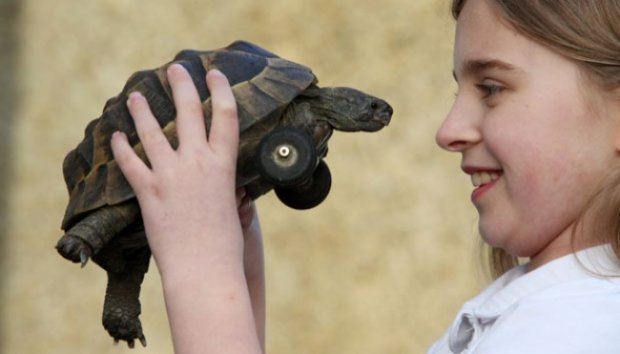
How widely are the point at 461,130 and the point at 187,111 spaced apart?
266 mm

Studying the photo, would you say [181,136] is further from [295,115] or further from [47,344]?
[47,344]

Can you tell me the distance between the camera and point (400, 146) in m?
4.03

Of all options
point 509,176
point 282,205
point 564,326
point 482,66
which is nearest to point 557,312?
point 564,326

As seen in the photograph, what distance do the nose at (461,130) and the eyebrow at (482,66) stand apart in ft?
0.11

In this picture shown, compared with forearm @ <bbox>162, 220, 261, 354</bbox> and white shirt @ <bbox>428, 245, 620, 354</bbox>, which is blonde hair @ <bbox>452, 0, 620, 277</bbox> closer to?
white shirt @ <bbox>428, 245, 620, 354</bbox>

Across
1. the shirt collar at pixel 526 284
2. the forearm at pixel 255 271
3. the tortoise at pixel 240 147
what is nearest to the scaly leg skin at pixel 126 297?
the tortoise at pixel 240 147

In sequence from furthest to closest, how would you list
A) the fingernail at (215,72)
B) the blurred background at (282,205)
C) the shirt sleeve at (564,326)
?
1. the blurred background at (282,205)
2. the fingernail at (215,72)
3. the shirt sleeve at (564,326)

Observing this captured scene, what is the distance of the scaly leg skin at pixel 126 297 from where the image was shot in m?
1.38

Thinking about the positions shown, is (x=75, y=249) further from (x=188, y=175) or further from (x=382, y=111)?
(x=382, y=111)

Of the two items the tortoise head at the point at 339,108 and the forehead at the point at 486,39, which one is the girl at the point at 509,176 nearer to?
the forehead at the point at 486,39

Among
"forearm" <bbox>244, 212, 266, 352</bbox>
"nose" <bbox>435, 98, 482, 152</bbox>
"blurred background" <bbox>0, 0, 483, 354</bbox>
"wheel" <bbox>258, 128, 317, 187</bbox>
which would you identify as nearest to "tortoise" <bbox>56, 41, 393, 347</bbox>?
"wheel" <bbox>258, 128, 317, 187</bbox>

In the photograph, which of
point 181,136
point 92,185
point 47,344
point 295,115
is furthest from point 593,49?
point 47,344

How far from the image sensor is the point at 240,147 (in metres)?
1.32

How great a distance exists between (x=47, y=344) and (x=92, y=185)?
111 inches
